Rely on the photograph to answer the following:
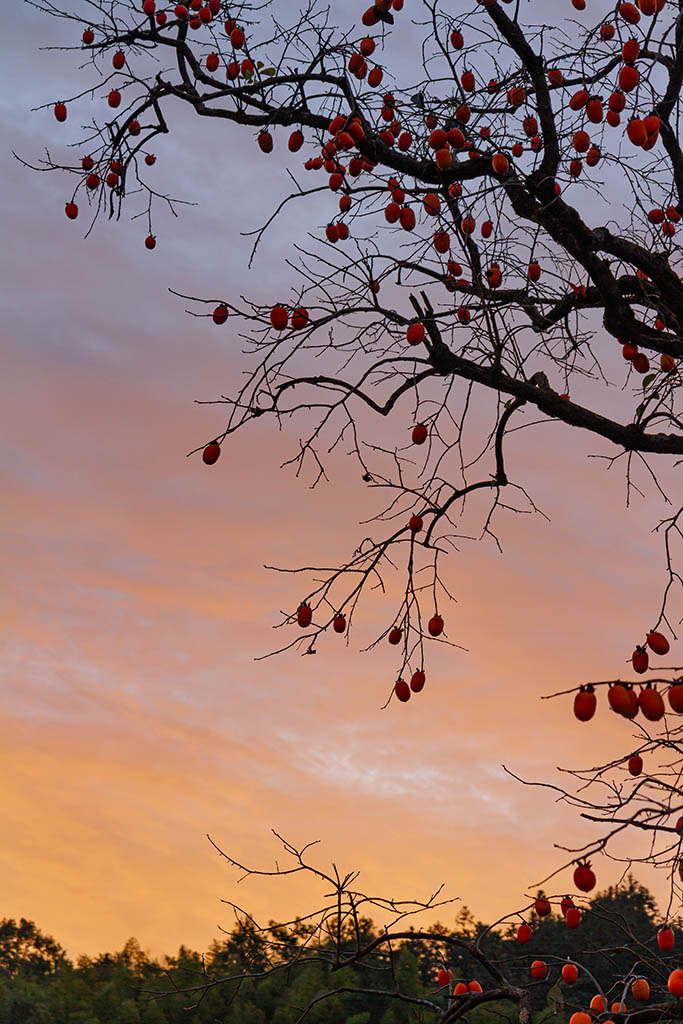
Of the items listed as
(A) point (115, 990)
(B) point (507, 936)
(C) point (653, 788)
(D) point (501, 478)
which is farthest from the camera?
(B) point (507, 936)

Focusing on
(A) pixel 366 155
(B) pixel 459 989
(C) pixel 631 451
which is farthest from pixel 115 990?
(A) pixel 366 155

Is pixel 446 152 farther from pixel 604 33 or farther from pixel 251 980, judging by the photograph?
pixel 251 980

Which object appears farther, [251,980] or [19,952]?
[19,952]

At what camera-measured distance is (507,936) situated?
10.2 metres

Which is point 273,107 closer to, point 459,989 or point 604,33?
point 604,33

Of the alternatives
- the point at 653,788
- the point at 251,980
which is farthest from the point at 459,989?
the point at 251,980

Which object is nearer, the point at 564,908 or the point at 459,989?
the point at 564,908

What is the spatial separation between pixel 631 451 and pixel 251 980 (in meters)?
5.16

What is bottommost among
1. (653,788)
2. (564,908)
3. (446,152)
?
(564,908)

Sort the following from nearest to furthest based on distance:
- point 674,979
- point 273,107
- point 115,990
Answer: point 674,979 → point 273,107 → point 115,990

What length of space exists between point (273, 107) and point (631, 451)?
8.97 feet

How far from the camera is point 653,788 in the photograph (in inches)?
120

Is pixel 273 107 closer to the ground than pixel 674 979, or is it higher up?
higher up

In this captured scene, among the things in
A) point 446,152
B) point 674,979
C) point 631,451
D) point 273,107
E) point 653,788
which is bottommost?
point 674,979
